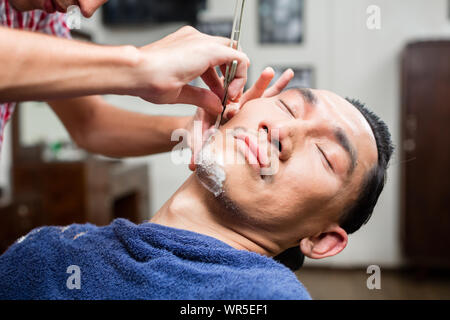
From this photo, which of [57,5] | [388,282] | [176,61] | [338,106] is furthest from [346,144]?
[388,282]

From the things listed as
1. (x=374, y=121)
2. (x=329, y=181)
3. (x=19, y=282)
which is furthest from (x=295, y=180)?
(x=19, y=282)

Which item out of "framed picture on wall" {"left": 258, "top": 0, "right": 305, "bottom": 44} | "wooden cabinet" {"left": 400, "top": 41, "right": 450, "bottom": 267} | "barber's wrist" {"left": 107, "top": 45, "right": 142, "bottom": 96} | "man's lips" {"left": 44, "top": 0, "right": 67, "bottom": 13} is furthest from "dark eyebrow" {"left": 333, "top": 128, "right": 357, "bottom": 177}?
"framed picture on wall" {"left": 258, "top": 0, "right": 305, "bottom": 44}

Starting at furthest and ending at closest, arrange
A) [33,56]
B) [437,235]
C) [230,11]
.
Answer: [230,11] → [437,235] → [33,56]

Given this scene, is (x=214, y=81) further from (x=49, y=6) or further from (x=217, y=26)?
(x=217, y=26)

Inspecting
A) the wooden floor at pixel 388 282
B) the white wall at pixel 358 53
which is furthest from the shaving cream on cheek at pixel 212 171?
the white wall at pixel 358 53

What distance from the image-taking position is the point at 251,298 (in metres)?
0.91

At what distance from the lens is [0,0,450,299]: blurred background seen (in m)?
3.23

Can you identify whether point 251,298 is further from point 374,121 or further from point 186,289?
point 374,121

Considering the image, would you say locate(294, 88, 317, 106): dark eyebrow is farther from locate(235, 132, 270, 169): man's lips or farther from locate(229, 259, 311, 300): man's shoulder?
locate(229, 259, 311, 300): man's shoulder

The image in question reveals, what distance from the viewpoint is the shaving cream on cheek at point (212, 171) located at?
1075mm

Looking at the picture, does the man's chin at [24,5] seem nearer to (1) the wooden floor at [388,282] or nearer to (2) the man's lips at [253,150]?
(2) the man's lips at [253,150]

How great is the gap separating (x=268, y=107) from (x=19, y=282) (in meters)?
0.79

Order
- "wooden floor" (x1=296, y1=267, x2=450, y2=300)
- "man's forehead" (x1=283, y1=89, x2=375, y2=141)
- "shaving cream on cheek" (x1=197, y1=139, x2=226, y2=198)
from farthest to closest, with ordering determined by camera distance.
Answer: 1. "wooden floor" (x1=296, y1=267, x2=450, y2=300)
2. "man's forehead" (x1=283, y1=89, x2=375, y2=141)
3. "shaving cream on cheek" (x1=197, y1=139, x2=226, y2=198)

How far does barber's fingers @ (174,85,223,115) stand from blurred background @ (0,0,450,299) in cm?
227
